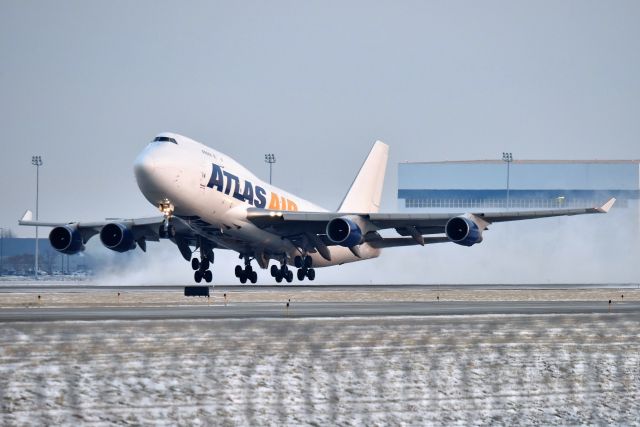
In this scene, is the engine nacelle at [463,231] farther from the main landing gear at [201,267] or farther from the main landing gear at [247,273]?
the main landing gear at [201,267]

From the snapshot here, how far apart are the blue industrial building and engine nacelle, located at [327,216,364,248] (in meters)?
70.0

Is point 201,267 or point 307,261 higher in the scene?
point 307,261

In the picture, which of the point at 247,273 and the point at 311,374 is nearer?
the point at 311,374

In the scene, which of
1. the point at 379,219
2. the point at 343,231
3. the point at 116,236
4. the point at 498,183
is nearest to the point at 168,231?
the point at 116,236

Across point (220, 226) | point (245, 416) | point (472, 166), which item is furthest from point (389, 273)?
point (245, 416)

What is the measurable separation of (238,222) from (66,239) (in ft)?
39.3

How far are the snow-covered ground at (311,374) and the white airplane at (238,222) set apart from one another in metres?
25.9

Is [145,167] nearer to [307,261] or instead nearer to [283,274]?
[307,261]

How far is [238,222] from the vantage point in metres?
55.4

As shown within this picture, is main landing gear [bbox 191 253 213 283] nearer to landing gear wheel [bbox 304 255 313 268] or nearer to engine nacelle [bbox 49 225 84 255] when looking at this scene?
landing gear wheel [bbox 304 255 313 268]

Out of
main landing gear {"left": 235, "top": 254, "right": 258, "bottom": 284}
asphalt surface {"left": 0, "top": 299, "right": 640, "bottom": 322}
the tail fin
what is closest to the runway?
asphalt surface {"left": 0, "top": 299, "right": 640, "bottom": 322}

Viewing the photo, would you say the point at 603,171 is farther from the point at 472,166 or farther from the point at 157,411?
the point at 157,411

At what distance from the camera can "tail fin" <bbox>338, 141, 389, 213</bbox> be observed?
70500 millimetres

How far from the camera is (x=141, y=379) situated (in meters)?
19.2
